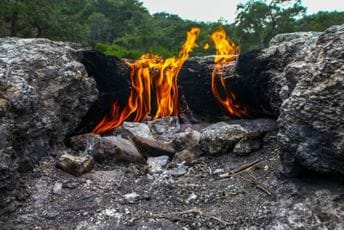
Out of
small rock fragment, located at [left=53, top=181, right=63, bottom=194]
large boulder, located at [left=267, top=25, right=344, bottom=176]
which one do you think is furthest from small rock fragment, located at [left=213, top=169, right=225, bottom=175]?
small rock fragment, located at [left=53, top=181, right=63, bottom=194]

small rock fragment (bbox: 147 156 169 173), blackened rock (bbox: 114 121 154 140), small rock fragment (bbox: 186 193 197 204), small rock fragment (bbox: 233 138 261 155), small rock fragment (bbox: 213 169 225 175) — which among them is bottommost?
small rock fragment (bbox: 147 156 169 173)

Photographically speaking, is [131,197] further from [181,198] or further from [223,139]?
[223,139]

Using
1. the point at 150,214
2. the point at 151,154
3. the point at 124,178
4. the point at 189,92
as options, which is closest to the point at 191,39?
the point at 189,92

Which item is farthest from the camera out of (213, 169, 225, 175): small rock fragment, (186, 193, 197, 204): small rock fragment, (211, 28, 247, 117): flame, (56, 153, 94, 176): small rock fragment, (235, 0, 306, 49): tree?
(235, 0, 306, 49): tree

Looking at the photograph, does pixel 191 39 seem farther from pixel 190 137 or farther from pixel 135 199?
pixel 135 199

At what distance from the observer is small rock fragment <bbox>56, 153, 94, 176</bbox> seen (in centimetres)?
549

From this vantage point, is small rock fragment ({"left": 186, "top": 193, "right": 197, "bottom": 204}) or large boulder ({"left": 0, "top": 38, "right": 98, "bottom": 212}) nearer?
large boulder ({"left": 0, "top": 38, "right": 98, "bottom": 212})

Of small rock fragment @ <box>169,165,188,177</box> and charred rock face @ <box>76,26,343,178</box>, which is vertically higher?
charred rock face @ <box>76,26,343,178</box>

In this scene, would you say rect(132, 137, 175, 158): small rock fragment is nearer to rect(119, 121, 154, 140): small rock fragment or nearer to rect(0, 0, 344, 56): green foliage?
rect(119, 121, 154, 140): small rock fragment

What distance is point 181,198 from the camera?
507 centimetres

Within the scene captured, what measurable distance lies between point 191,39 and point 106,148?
3740 mm

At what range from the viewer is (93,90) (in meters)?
6.96

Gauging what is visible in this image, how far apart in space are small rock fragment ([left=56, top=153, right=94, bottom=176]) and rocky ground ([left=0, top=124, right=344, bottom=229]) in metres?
0.07

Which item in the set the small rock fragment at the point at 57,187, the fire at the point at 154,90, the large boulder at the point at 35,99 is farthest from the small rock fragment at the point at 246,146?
the large boulder at the point at 35,99
